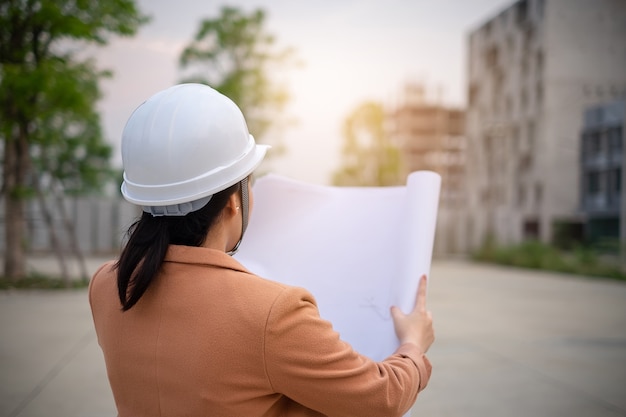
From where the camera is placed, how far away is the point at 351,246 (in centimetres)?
165

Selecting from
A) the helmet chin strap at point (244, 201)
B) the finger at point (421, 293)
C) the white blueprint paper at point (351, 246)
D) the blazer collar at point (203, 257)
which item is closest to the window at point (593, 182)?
the white blueprint paper at point (351, 246)

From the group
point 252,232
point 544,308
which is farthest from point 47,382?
point 544,308

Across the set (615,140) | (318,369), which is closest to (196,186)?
(318,369)

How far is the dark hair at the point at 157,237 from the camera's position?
1168mm

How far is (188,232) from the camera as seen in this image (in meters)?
1.19

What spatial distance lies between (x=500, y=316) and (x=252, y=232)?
6.90m

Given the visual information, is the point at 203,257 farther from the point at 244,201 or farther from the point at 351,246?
the point at 351,246

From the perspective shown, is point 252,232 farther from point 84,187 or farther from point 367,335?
point 84,187

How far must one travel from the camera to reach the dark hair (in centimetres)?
117

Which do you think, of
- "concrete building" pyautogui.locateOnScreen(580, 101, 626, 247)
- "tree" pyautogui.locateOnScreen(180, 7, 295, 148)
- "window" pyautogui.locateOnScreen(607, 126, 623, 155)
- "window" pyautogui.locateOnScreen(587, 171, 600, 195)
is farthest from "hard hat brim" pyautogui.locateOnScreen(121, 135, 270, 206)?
"window" pyautogui.locateOnScreen(587, 171, 600, 195)

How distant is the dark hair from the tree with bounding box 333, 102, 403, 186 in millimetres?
29486

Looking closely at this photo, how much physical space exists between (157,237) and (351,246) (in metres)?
0.61

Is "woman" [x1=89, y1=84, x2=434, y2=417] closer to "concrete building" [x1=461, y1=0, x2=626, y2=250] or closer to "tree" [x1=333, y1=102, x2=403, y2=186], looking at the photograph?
"tree" [x1=333, y1=102, x2=403, y2=186]

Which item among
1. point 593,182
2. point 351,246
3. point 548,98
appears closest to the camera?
point 351,246
